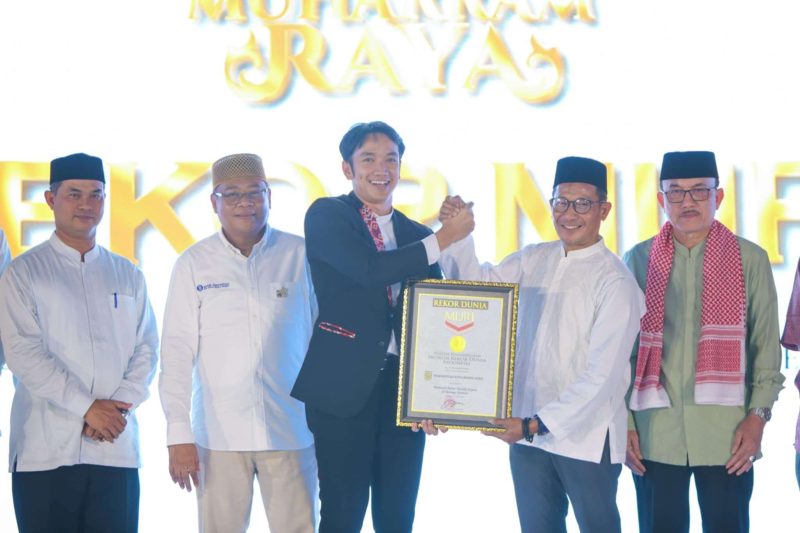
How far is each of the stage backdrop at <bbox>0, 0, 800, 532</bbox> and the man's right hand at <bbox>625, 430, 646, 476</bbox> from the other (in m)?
1.66

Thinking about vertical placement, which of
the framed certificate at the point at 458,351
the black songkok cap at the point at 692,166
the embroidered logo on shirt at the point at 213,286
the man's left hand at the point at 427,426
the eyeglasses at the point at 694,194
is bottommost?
the man's left hand at the point at 427,426

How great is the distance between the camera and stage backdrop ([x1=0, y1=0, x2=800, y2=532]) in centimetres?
508

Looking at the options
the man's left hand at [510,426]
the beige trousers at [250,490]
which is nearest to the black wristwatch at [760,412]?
the man's left hand at [510,426]

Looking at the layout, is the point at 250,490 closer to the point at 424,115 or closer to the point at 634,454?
the point at 634,454

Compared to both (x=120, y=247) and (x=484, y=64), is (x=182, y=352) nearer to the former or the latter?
(x=120, y=247)

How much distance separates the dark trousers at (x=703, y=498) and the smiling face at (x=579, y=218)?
843mm

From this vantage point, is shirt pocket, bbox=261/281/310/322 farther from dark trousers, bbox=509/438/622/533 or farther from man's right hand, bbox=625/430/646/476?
man's right hand, bbox=625/430/646/476

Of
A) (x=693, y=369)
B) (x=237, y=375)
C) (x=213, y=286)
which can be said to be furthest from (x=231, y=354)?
(x=693, y=369)

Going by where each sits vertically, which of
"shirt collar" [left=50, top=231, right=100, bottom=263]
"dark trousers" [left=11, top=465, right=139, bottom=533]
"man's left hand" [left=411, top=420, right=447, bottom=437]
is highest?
"shirt collar" [left=50, top=231, right=100, bottom=263]

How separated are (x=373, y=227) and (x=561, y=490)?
43.0 inches

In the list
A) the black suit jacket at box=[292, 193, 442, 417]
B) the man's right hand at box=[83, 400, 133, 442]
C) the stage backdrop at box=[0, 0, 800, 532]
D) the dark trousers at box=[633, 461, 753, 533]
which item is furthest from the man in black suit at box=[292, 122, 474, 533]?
the stage backdrop at box=[0, 0, 800, 532]

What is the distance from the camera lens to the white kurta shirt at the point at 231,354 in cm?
351

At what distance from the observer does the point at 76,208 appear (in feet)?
12.2

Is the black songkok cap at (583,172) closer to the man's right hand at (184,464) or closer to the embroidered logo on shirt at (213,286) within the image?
the embroidered logo on shirt at (213,286)
